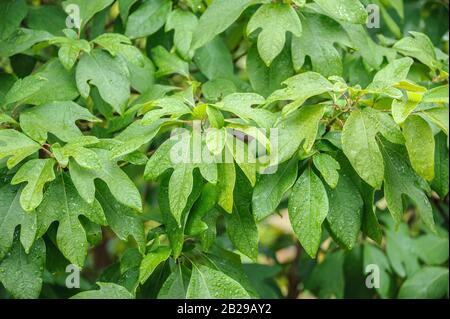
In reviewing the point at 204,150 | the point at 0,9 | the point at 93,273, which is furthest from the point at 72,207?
the point at 93,273

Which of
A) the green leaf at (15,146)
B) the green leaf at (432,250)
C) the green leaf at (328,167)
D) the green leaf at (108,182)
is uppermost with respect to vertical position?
the green leaf at (15,146)

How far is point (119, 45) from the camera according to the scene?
1.75 m

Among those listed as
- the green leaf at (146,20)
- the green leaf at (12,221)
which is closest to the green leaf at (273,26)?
the green leaf at (146,20)

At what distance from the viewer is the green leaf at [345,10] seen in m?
1.63

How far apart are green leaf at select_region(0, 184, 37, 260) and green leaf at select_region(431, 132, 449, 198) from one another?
1037mm

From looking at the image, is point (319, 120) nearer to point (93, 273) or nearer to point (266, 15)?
point (266, 15)

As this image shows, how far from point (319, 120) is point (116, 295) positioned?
1.98 feet

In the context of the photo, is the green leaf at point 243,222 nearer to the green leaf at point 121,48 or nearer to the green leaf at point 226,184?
the green leaf at point 226,184

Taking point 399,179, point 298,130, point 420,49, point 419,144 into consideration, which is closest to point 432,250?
point 420,49

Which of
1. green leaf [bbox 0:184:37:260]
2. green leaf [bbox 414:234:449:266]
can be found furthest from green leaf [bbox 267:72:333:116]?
green leaf [bbox 414:234:449:266]

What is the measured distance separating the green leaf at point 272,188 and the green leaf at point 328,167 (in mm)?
67

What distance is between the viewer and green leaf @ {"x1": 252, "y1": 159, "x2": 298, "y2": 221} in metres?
1.55

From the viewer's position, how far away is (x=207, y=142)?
4.58 feet

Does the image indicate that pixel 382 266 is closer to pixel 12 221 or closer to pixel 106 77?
pixel 106 77
